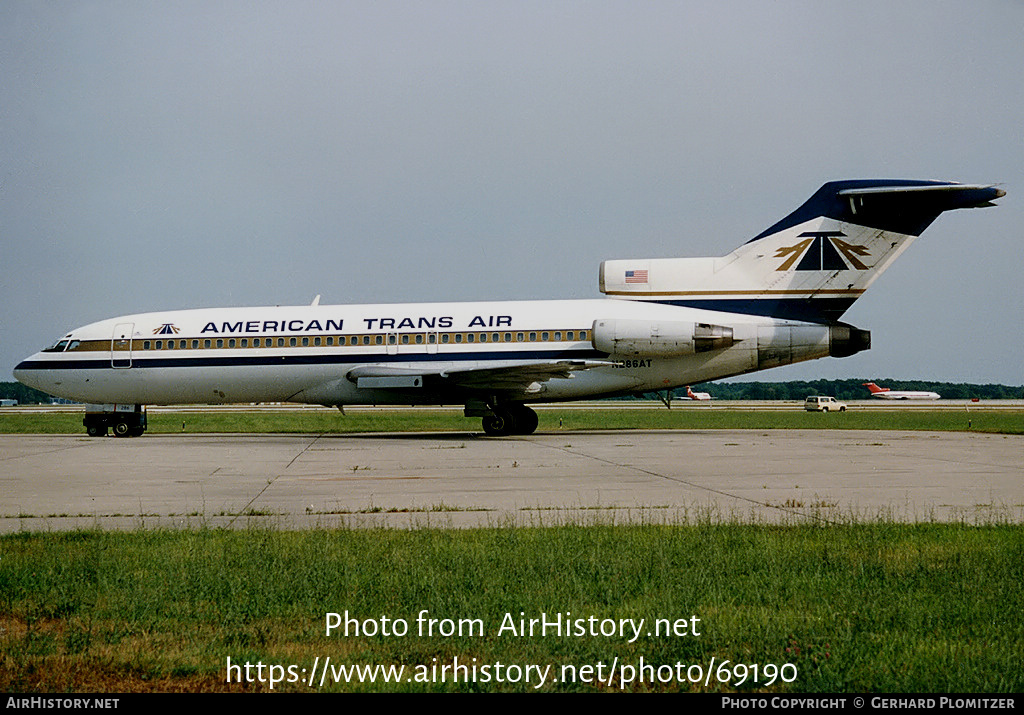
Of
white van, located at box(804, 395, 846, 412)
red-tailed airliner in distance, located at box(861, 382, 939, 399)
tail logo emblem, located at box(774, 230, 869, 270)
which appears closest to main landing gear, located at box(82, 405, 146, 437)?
tail logo emblem, located at box(774, 230, 869, 270)

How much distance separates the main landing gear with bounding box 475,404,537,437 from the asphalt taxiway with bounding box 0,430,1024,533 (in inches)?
139

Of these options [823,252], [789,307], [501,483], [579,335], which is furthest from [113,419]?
A: [823,252]

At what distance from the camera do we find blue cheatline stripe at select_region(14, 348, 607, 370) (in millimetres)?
25062

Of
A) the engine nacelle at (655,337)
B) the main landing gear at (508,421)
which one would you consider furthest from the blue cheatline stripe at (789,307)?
the main landing gear at (508,421)

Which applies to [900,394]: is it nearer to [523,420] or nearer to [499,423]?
[523,420]

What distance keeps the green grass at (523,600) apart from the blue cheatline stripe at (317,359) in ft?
55.4

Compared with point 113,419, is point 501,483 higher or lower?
lower

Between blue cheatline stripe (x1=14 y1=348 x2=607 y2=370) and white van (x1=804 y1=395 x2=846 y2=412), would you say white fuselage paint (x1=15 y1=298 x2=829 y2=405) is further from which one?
white van (x1=804 y1=395 x2=846 y2=412)

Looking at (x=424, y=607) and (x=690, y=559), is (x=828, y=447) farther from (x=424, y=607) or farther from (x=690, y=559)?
(x=424, y=607)

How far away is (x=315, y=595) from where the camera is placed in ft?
19.0

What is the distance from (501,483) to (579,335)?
12.6 meters

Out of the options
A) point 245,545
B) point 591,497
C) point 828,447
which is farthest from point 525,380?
point 245,545

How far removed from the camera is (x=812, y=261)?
25.0m

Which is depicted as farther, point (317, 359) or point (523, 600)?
point (317, 359)
